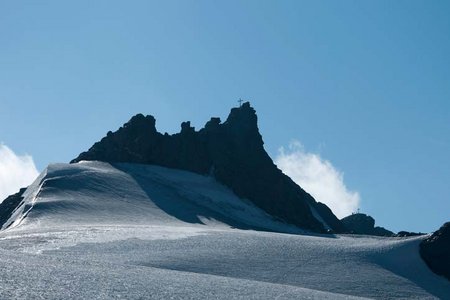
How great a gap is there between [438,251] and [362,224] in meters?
58.3

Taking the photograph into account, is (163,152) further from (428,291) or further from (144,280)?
(144,280)

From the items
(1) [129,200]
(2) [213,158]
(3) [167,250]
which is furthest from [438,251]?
(2) [213,158]

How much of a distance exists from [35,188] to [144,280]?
145ft

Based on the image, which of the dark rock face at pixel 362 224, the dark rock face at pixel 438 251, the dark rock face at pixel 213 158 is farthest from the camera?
the dark rock face at pixel 362 224

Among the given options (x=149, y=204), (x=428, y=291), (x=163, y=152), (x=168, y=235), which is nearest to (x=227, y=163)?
(x=163, y=152)

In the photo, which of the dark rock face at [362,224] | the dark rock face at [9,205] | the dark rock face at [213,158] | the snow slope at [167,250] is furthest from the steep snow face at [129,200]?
the dark rock face at [362,224]

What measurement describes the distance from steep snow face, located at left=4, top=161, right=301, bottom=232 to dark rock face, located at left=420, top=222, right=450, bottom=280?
20161 millimetres

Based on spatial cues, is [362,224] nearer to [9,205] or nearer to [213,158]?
[213,158]

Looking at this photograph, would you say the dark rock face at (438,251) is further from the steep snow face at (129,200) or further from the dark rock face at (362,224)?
the dark rock face at (362,224)

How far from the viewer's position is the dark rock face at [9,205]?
242ft

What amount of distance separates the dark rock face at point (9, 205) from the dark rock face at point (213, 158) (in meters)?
13.0

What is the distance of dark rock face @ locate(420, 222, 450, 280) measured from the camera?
5786 centimetres

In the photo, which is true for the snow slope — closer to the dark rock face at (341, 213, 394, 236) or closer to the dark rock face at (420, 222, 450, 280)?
the dark rock face at (420, 222, 450, 280)

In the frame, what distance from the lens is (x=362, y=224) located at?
4653 inches
